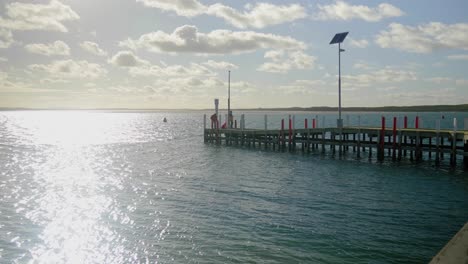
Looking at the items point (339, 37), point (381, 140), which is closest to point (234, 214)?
point (381, 140)

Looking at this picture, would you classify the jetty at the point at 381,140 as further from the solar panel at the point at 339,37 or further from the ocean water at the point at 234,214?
the solar panel at the point at 339,37

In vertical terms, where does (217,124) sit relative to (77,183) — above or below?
above

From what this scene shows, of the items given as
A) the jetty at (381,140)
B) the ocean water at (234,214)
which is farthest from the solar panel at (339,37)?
the ocean water at (234,214)

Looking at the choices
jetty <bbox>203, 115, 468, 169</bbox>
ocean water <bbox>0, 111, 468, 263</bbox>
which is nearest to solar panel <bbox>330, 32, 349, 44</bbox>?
jetty <bbox>203, 115, 468, 169</bbox>

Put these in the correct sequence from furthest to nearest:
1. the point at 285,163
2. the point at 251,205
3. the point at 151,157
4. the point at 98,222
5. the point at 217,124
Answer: the point at 217,124, the point at 151,157, the point at 285,163, the point at 251,205, the point at 98,222

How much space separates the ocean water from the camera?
35.8 feet

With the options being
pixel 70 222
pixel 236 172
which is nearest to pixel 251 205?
pixel 70 222

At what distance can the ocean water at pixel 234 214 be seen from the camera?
10922 millimetres

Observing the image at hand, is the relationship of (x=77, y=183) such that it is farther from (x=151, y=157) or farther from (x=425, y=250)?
(x=425, y=250)

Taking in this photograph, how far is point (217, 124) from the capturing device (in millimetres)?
45750

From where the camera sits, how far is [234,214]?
47.6 ft

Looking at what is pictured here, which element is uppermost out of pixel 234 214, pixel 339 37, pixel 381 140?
pixel 339 37

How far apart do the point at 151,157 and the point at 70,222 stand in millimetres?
20956

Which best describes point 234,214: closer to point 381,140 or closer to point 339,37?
point 381,140
